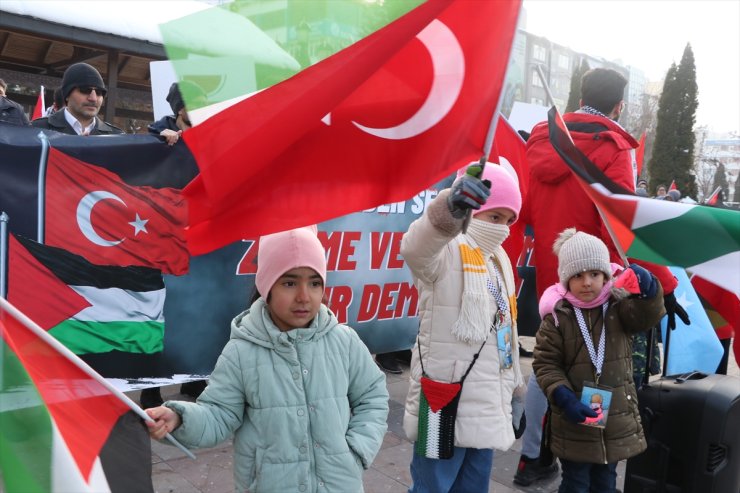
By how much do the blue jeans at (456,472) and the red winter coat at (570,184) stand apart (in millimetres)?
1366

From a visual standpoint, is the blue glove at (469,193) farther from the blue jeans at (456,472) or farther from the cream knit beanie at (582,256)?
the cream knit beanie at (582,256)

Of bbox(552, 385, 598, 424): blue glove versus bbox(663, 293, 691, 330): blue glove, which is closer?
bbox(552, 385, 598, 424): blue glove

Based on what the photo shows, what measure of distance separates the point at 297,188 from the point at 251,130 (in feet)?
0.86

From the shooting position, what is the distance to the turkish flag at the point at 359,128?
6.83ft

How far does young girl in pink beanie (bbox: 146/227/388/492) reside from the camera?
229 centimetres

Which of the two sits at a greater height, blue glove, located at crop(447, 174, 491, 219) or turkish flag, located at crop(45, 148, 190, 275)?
blue glove, located at crop(447, 174, 491, 219)

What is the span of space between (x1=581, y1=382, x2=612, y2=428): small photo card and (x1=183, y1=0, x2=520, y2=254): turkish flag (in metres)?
1.59

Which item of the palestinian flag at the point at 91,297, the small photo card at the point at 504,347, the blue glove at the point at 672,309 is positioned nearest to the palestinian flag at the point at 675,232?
the small photo card at the point at 504,347

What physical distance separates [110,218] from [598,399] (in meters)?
2.79

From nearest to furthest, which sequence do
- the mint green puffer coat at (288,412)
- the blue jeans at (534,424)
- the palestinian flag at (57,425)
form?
the palestinian flag at (57,425)
the mint green puffer coat at (288,412)
the blue jeans at (534,424)

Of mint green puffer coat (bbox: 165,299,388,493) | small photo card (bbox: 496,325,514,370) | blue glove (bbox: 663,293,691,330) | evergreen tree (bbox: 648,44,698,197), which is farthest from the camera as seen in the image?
evergreen tree (bbox: 648,44,698,197)

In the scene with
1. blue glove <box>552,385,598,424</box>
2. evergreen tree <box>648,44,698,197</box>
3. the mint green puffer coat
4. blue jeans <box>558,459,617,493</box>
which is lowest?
blue jeans <box>558,459,617,493</box>

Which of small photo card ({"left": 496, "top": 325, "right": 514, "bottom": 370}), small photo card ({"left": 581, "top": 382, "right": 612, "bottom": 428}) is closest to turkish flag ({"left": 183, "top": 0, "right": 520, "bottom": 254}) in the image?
small photo card ({"left": 496, "top": 325, "right": 514, "bottom": 370})

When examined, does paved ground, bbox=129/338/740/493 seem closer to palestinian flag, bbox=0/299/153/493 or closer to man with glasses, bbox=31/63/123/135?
palestinian flag, bbox=0/299/153/493
